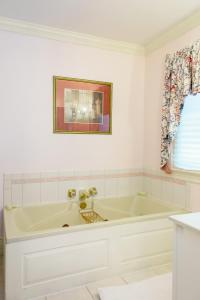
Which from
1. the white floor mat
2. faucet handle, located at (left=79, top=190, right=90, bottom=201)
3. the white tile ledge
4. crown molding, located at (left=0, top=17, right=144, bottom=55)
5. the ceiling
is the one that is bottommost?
the white floor mat

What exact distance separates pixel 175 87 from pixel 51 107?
1.48 m

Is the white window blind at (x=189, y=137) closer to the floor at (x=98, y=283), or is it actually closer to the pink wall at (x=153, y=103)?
the pink wall at (x=153, y=103)

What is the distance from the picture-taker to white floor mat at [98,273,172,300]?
1899 millimetres

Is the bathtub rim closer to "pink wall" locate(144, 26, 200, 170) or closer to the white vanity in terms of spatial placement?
the white vanity

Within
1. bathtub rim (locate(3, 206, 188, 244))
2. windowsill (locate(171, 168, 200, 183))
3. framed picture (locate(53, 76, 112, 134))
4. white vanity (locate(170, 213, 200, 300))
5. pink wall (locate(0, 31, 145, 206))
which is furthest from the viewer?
framed picture (locate(53, 76, 112, 134))

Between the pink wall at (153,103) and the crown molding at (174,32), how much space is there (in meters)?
0.06

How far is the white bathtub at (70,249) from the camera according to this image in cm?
188

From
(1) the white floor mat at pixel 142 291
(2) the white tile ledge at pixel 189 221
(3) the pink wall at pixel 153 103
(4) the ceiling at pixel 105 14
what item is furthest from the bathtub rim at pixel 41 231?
(4) the ceiling at pixel 105 14

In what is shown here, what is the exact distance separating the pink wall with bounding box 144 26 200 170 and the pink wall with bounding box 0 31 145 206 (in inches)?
3.8

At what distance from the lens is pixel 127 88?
3.27 m

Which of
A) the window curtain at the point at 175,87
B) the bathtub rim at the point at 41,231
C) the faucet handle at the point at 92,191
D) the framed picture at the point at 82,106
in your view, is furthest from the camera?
the faucet handle at the point at 92,191

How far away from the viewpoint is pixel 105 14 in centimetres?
242

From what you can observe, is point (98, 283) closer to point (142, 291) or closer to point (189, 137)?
point (142, 291)

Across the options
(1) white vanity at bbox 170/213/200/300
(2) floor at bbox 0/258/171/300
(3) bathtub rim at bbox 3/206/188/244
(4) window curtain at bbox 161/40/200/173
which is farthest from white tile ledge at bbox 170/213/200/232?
(4) window curtain at bbox 161/40/200/173
